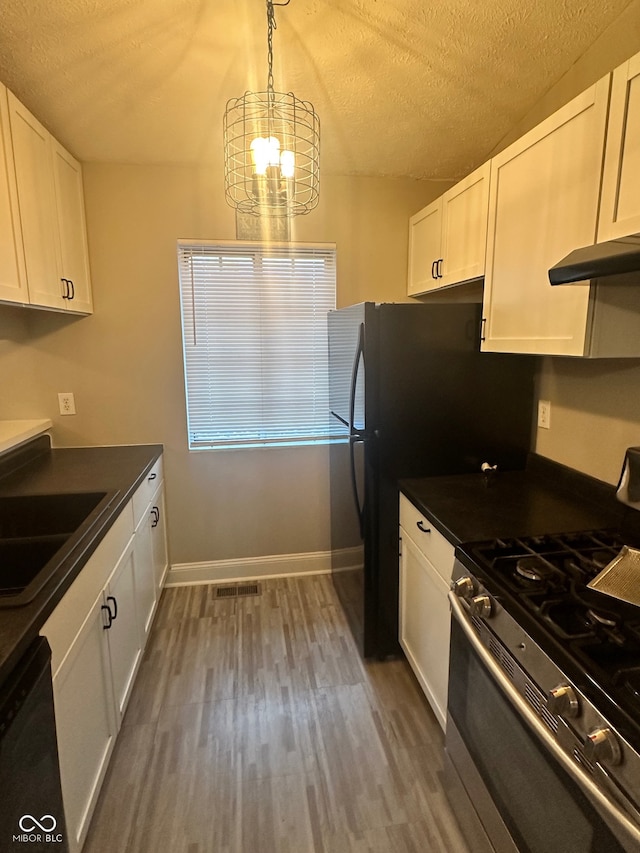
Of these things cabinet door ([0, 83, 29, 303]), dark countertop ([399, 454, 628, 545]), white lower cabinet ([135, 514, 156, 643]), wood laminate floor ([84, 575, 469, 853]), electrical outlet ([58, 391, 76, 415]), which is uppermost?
cabinet door ([0, 83, 29, 303])

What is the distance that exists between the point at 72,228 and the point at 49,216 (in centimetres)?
26

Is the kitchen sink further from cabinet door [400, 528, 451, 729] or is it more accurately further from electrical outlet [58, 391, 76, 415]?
cabinet door [400, 528, 451, 729]

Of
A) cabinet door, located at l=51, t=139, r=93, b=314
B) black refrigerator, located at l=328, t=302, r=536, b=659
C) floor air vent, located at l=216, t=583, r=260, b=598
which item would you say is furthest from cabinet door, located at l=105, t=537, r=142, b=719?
cabinet door, located at l=51, t=139, r=93, b=314

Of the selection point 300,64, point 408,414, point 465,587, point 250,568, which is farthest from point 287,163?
point 250,568

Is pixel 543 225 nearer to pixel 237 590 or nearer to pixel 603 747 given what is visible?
pixel 603 747

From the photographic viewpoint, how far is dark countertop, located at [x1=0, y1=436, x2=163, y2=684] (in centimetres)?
98

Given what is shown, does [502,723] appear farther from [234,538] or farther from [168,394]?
[168,394]

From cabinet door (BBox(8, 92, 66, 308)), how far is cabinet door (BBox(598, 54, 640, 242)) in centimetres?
203

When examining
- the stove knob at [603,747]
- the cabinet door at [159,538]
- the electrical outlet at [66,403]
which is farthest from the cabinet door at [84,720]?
the electrical outlet at [66,403]

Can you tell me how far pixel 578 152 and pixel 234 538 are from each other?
2570mm

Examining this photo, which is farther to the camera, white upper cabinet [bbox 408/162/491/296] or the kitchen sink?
white upper cabinet [bbox 408/162/491/296]

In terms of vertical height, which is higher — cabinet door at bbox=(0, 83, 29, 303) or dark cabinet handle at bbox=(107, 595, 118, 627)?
cabinet door at bbox=(0, 83, 29, 303)

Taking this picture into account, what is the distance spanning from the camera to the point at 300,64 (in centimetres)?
180

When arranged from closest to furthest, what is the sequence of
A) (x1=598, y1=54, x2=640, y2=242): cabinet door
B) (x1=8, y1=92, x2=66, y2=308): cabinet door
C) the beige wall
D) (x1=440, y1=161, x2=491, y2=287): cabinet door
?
(x1=598, y1=54, x2=640, y2=242): cabinet door < (x1=8, y1=92, x2=66, y2=308): cabinet door < (x1=440, y1=161, x2=491, y2=287): cabinet door < the beige wall
